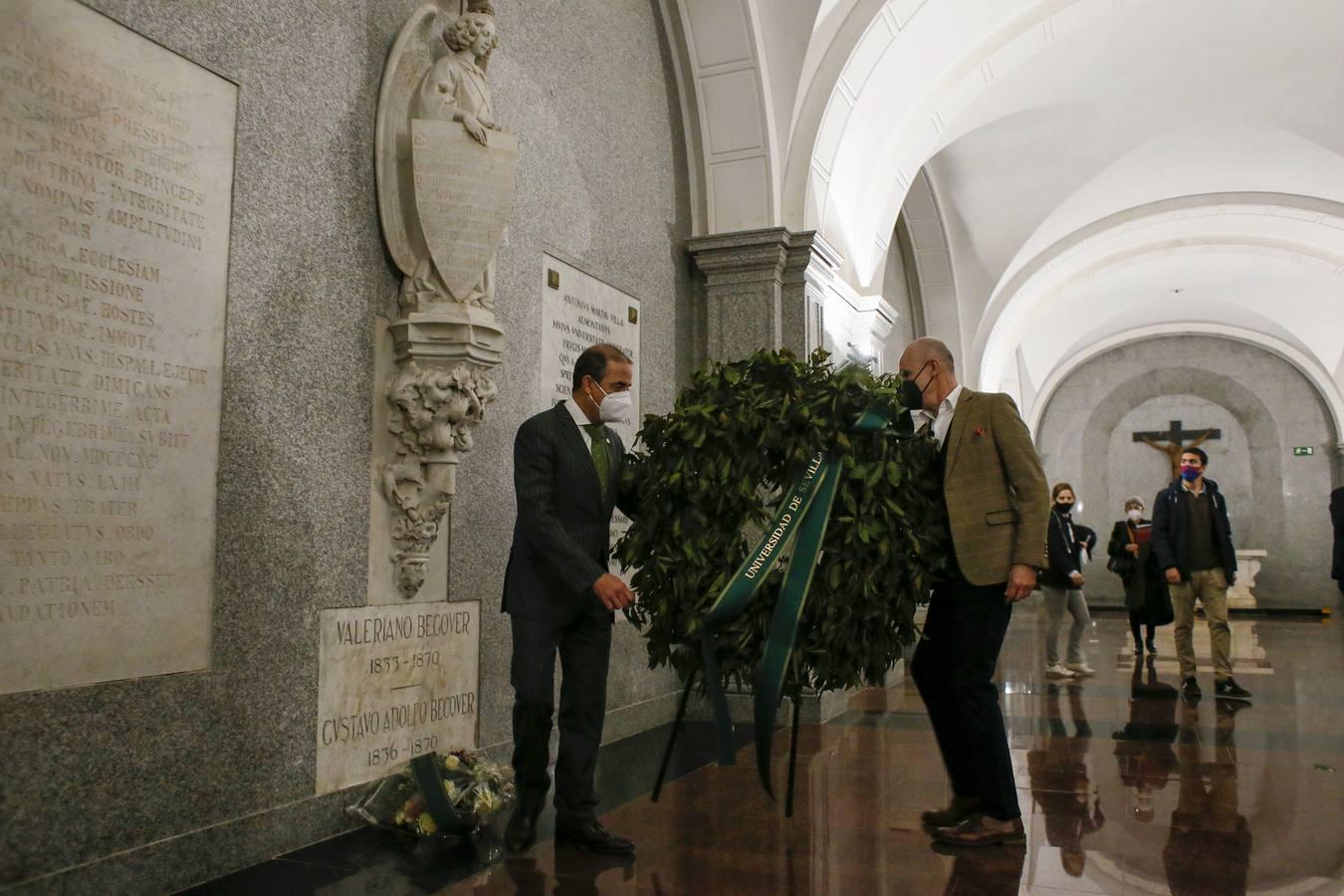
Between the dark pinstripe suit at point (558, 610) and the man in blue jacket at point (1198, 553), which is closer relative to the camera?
the dark pinstripe suit at point (558, 610)

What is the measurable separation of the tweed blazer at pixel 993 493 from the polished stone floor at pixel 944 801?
0.94m

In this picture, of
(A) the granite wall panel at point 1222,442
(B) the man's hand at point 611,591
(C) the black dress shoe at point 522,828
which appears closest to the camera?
(B) the man's hand at point 611,591

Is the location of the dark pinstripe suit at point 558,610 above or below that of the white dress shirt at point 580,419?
below

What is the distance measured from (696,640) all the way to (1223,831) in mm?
1954

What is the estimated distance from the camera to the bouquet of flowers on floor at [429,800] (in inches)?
141

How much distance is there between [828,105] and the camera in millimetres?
7109

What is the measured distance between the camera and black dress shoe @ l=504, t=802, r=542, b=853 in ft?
11.1

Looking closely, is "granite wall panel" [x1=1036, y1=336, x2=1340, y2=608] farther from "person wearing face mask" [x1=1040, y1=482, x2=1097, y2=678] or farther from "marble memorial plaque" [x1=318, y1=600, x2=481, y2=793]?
"marble memorial plaque" [x1=318, y1=600, x2=481, y2=793]

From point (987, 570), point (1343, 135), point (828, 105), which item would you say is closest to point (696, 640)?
point (987, 570)

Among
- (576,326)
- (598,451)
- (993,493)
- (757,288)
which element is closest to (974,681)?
(993,493)

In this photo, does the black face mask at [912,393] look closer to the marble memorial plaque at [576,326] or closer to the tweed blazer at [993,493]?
the tweed blazer at [993,493]

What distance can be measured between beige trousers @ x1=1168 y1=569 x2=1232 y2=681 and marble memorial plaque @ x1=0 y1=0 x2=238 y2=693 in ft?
20.6

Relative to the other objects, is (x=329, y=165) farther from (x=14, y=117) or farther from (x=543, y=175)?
(x=543, y=175)

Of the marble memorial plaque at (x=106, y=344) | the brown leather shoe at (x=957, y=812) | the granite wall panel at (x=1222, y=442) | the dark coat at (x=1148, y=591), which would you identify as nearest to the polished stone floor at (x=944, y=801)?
the brown leather shoe at (x=957, y=812)
